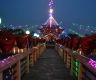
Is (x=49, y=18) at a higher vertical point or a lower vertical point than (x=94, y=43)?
higher

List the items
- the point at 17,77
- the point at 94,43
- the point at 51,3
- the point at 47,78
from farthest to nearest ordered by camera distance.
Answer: the point at 51,3
the point at 47,78
the point at 17,77
the point at 94,43

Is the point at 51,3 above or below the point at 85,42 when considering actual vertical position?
above

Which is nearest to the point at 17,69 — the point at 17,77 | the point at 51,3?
the point at 17,77

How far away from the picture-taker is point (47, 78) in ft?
39.9

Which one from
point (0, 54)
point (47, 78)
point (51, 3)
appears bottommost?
point (47, 78)

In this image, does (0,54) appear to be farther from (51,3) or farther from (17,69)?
(51,3)

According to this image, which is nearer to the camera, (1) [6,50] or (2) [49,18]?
(1) [6,50]

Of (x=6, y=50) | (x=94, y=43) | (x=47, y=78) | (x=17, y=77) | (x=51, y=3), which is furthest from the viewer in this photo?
(x=51, y=3)

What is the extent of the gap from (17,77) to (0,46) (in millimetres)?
1540

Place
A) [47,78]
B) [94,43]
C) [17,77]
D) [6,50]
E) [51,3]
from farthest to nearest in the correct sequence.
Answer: [51,3] < [47,78] < [17,77] < [6,50] < [94,43]

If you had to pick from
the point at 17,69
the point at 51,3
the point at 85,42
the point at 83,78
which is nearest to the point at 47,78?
the point at 17,69

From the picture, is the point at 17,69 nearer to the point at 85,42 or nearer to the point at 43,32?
the point at 85,42

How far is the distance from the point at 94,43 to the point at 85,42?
30cm

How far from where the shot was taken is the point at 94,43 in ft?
28.7
